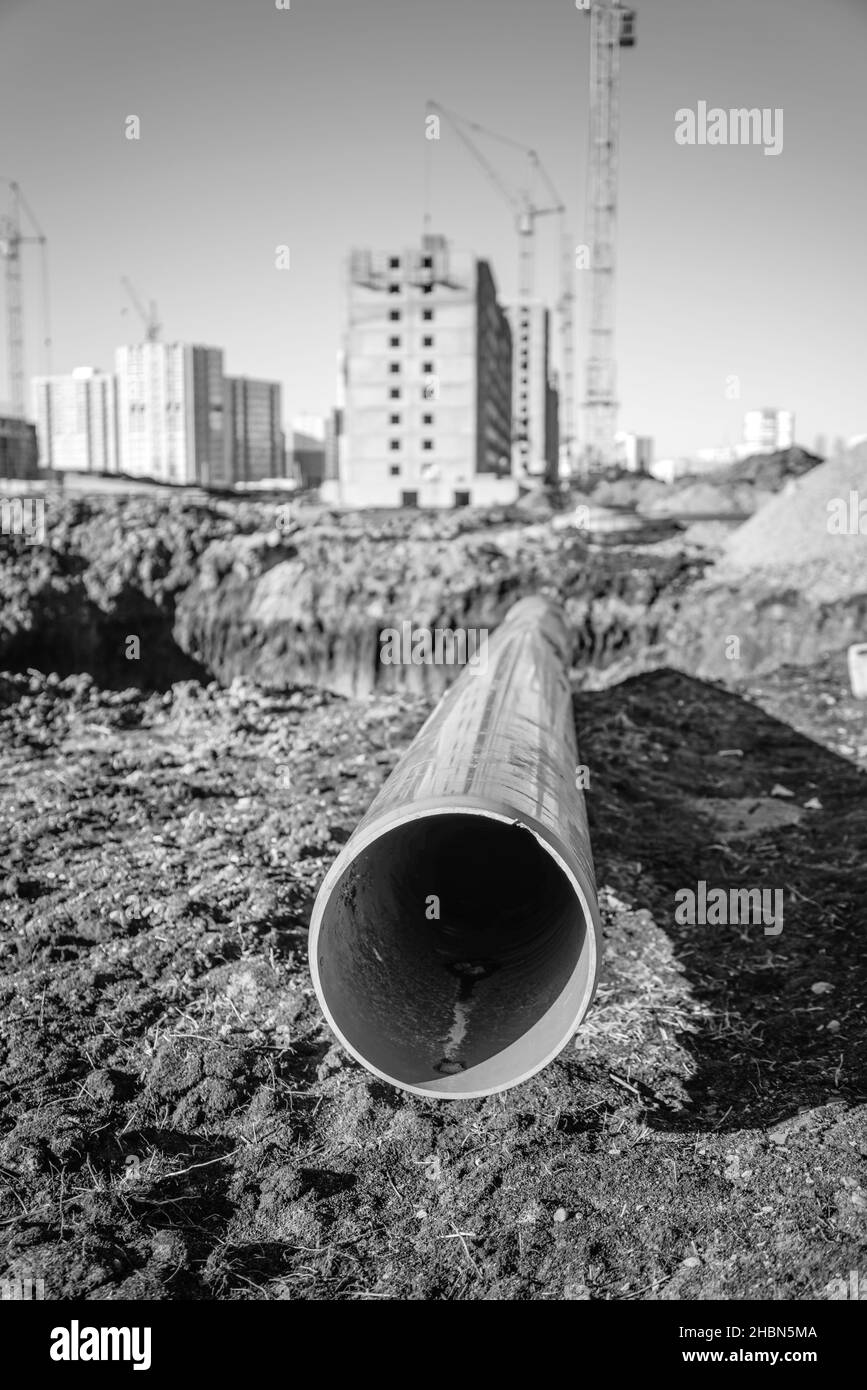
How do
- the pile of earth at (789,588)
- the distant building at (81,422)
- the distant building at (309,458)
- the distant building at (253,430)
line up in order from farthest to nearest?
the distant building at (309,458)
the distant building at (81,422)
the distant building at (253,430)
the pile of earth at (789,588)

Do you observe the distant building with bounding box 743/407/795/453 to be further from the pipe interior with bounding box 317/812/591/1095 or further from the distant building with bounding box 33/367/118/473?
the pipe interior with bounding box 317/812/591/1095

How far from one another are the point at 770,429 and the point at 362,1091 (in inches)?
7349

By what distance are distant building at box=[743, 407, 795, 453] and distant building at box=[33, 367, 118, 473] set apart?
10386 cm

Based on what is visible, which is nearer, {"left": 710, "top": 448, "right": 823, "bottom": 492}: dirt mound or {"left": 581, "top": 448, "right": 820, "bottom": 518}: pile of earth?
{"left": 581, "top": 448, "right": 820, "bottom": 518}: pile of earth

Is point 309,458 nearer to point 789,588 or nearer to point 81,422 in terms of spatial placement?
point 81,422

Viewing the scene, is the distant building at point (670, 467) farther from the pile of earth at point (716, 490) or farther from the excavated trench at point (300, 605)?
the excavated trench at point (300, 605)

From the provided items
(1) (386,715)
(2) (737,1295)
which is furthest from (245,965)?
(1) (386,715)

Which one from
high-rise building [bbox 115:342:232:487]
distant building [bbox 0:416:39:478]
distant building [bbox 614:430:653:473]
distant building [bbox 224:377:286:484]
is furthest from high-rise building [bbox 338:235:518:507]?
distant building [bbox 614:430:653:473]

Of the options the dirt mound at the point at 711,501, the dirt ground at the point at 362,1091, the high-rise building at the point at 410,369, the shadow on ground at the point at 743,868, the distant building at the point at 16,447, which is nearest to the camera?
the dirt ground at the point at 362,1091

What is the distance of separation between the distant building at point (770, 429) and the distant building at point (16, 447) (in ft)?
401

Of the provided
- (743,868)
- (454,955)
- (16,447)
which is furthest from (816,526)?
(16,447)

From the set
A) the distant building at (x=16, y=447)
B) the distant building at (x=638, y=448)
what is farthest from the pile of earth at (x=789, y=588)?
the distant building at (x=638, y=448)

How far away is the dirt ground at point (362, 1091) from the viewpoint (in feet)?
11.3

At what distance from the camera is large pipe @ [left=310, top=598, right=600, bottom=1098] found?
3.48 meters
